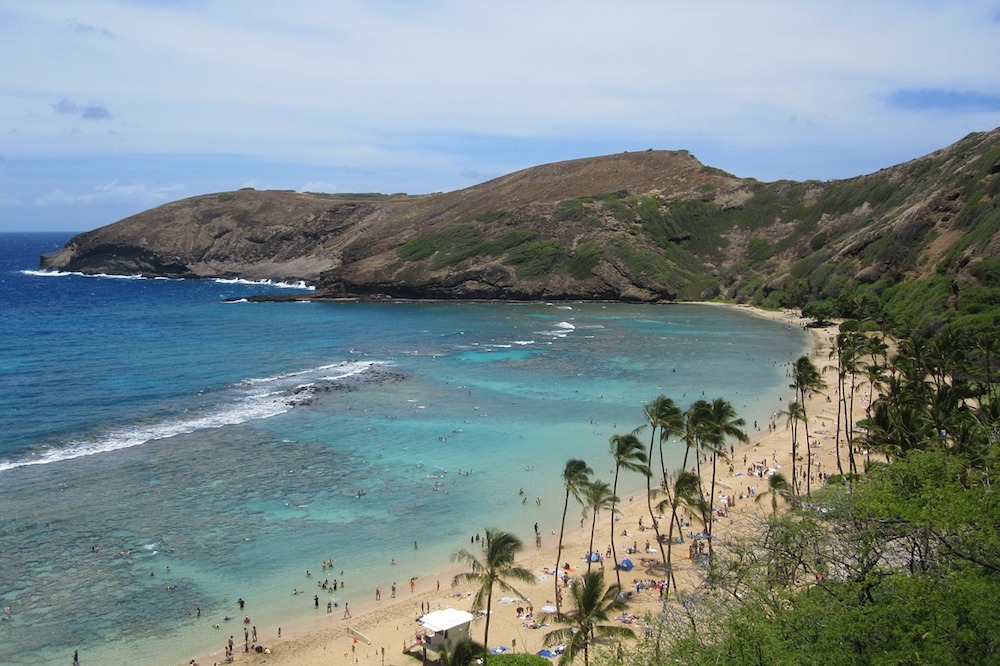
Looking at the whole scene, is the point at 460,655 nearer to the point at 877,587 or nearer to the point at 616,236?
the point at 877,587

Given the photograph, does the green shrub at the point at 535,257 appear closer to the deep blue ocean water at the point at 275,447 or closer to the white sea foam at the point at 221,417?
the deep blue ocean water at the point at 275,447

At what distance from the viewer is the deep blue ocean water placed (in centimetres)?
3316

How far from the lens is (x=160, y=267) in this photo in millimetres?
195000

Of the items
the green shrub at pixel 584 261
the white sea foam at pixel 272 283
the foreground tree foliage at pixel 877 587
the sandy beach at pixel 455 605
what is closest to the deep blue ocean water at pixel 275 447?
the sandy beach at pixel 455 605

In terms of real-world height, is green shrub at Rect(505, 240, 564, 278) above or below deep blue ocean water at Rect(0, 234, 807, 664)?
above

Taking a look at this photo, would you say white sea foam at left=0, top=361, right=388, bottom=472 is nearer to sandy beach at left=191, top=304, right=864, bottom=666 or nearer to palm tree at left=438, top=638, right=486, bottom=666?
sandy beach at left=191, top=304, right=864, bottom=666

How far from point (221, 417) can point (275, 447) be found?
31.6 feet

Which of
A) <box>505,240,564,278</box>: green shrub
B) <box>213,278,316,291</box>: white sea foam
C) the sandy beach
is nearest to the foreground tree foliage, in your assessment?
the sandy beach

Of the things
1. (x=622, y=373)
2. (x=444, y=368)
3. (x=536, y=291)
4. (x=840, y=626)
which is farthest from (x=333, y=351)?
(x=840, y=626)

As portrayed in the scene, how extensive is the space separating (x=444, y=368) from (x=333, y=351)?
17.4 metres

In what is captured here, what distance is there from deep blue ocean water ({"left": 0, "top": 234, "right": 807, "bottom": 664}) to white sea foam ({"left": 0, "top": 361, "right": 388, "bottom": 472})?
0.28 meters

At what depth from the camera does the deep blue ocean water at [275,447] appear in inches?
1305

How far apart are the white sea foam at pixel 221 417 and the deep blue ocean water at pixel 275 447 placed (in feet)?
0.91

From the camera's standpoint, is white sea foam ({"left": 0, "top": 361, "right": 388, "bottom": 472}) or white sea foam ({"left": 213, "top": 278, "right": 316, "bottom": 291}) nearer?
white sea foam ({"left": 0, "top": 361, "right": 388, "bottom": 472})
